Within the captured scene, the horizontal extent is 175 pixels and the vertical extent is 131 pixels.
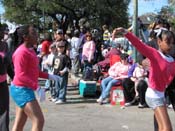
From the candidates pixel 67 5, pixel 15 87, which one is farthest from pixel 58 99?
pixel 67 5

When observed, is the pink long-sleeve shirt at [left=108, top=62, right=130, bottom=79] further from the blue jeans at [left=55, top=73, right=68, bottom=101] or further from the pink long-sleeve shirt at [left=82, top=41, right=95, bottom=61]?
the pink long-sleeve shirt at [left=82, top=41, right=95, bottom=61]

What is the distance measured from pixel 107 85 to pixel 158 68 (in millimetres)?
5711

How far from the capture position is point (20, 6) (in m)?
46.4

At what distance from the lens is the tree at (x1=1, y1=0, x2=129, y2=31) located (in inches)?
1677

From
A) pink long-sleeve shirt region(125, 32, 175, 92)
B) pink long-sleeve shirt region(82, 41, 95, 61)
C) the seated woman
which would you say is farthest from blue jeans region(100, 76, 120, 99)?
pink long-sleeve shirt region(125, 32, 175, 92)

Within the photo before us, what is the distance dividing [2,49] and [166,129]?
2.30 meters

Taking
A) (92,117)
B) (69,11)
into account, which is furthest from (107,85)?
(69,11)

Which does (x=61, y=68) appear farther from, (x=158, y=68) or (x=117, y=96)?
(x=158, y=68)

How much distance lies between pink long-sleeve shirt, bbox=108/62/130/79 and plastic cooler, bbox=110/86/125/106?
288 mm

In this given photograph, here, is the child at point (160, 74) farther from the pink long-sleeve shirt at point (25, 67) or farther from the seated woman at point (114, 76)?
the seated woman at point (114, 76)

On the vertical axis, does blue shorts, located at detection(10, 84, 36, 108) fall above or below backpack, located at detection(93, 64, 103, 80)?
below

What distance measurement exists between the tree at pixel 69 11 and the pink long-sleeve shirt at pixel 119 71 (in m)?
31.0

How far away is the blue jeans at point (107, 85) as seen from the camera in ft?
35.4

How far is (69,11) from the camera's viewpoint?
44.8 meters
